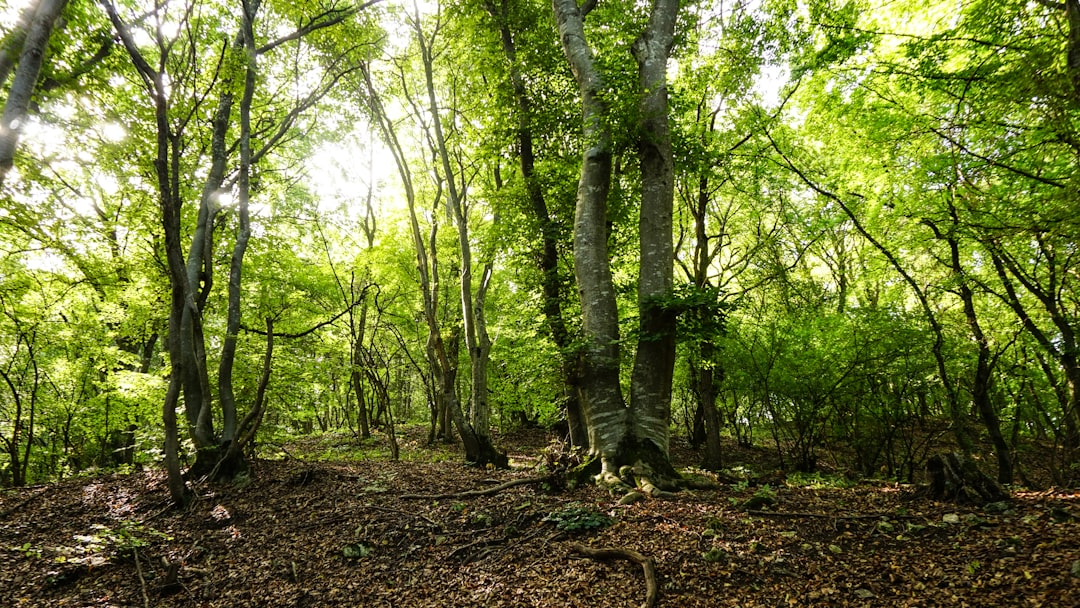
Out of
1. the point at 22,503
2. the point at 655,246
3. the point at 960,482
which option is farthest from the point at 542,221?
the point at 22,503

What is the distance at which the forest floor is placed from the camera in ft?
10.4

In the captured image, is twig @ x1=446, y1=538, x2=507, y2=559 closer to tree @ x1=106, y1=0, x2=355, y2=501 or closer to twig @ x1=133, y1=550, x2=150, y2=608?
twig @ x1=133, y1=550, x2=150, y2=608

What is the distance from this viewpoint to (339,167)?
15.9 meters

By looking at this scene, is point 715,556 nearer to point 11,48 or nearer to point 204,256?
point 11,48

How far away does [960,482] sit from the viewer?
437cm

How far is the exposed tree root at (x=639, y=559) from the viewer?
3.36 metres

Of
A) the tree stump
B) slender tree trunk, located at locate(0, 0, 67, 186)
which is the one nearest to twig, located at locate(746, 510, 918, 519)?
the tree stump

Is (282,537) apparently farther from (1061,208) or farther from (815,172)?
(815,172)

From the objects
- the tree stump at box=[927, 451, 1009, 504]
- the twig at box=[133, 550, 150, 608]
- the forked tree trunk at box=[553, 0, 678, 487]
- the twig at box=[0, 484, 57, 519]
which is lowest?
the twig at box=[133, 550, 150, 608]

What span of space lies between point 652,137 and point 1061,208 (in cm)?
389

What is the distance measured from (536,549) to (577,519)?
0.55 metres

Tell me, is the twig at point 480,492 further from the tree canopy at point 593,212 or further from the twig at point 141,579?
the twig at point 141,579

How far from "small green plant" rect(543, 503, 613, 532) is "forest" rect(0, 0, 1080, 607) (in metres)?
0.06

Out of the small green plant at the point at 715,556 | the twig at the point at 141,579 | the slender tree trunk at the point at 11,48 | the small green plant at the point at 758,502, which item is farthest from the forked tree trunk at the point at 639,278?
the slender tree trunk at the point at 11,48
